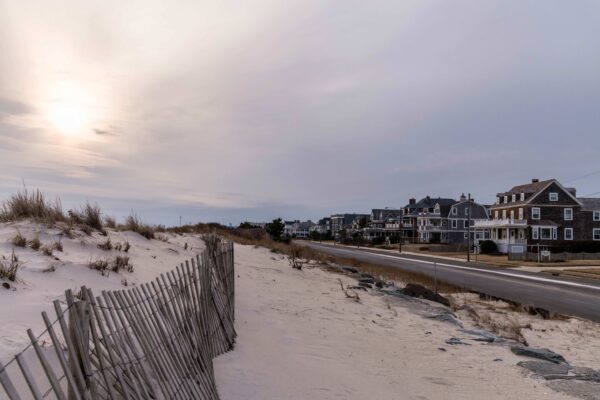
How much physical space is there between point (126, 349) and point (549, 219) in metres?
76.4

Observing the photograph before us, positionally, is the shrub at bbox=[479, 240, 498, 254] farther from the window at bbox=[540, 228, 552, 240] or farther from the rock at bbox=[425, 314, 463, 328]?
the rock at bbox=[425, 314, 463, 328]

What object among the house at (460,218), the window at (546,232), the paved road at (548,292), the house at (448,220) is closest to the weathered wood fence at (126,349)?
the paved road at (548,292)

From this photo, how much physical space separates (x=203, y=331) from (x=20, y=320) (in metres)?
1.99

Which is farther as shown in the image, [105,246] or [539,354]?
[105,246]

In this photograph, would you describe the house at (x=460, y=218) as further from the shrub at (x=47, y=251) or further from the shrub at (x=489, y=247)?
the shrub at (x=47, y=251)

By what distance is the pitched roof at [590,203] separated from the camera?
72125mm

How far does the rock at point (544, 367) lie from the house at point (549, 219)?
6355 centimetres

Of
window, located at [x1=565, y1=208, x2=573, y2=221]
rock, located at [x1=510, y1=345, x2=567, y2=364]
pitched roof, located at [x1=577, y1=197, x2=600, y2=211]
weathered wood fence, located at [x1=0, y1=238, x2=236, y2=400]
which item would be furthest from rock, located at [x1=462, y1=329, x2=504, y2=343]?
pitched roof, located at [x1=577, y1=197, x2=600, y2=211]

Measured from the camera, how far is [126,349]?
341cm

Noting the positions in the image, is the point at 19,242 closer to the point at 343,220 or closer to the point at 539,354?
the point at 539,354

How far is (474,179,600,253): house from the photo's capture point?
228ft

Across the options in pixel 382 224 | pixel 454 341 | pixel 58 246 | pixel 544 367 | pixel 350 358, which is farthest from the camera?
pixel 382 224

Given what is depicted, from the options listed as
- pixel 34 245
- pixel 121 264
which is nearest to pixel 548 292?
pixel 121 264

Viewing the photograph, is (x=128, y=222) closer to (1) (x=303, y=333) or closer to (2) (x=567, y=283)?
(1) (x=303, y=333)
